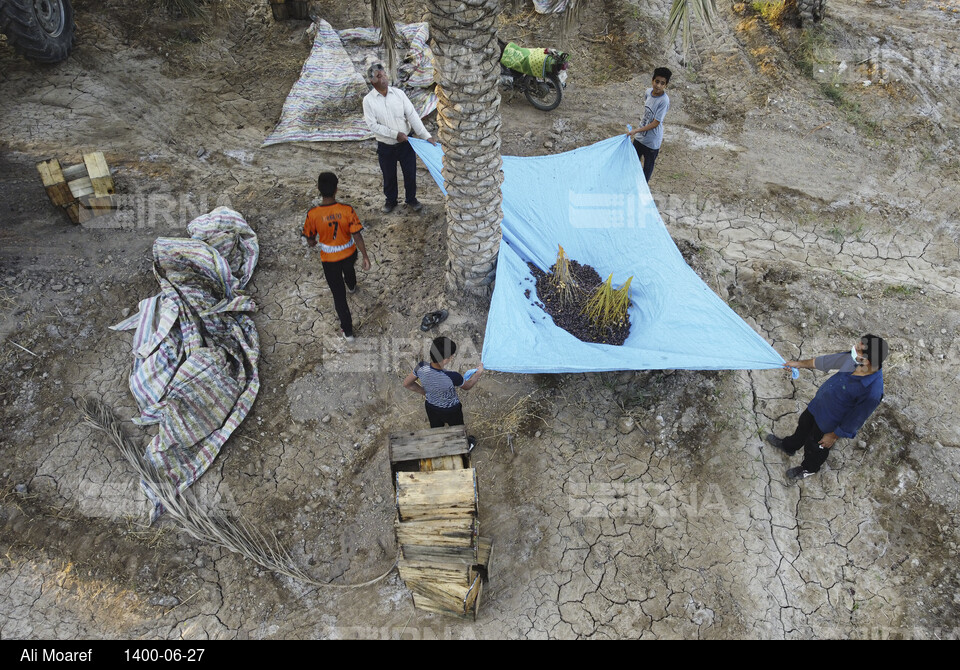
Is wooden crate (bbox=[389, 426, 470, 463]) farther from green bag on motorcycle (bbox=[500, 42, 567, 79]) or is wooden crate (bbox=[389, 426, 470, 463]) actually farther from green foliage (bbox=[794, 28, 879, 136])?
green foliage (bbox=[794, 28, 879, 136])

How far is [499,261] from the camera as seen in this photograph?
4492 mm

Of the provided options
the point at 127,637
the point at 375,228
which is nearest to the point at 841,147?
the point at 375,228

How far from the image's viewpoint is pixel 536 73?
23.1ft

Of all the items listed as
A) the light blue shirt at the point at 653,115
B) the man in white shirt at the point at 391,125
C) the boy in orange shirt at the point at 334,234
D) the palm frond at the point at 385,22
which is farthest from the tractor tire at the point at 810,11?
the boy in orange shirt at the point at 334,234

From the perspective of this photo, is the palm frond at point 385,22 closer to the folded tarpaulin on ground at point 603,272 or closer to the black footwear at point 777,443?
the folded tarpaulin on ground at point 603,272

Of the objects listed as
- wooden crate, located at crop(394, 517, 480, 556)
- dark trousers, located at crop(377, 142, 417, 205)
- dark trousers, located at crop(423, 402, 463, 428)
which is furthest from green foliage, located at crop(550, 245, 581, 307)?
wooden crate, located at crop(394, 517, 480, 556)

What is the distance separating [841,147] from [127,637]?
26.9 ft

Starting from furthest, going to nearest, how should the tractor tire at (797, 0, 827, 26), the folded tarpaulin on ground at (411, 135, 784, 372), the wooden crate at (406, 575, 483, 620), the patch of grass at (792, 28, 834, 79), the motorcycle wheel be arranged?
the tractor tire at (797, 0, 827, 26) < the patch of grass at (792, 28, 834, 79) < the motorcycle wheel < the folded tarpaulin on ground at (411, 135, 784, 372) < the wooden crate at (406, 575, 483, 620)

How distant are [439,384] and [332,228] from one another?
1523mm

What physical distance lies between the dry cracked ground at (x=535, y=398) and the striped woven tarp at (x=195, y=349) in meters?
0.18

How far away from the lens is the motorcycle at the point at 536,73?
6.93 metres

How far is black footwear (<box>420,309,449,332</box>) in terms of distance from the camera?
4.91 meters

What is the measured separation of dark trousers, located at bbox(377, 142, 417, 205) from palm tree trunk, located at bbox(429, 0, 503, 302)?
1.16 metres

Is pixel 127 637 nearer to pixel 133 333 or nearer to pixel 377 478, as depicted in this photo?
pixel 377 478
